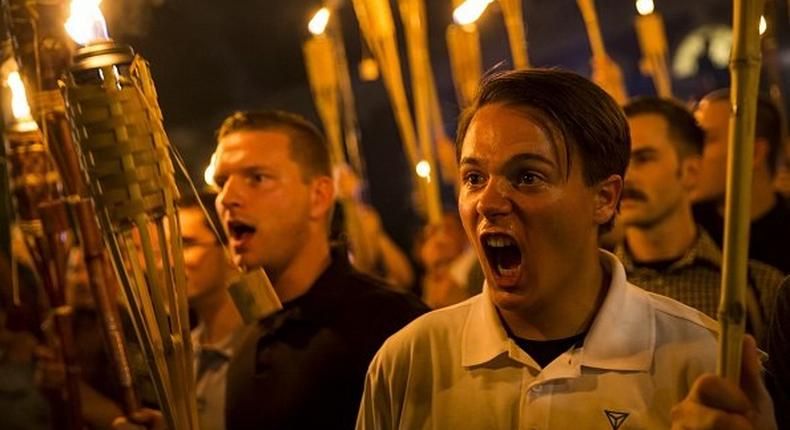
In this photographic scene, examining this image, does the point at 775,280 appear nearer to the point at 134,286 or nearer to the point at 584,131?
the point at 584,131

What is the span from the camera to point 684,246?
10.5 ft

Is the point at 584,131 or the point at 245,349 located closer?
the point at 584,131

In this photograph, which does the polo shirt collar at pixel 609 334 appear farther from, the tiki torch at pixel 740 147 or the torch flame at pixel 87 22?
the torch flame at pixel 87 22

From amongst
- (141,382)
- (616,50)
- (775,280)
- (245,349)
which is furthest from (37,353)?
(616,50)

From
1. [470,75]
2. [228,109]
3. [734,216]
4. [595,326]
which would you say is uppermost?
[228,109]

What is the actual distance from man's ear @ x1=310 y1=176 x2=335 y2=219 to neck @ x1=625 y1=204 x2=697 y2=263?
91 cm

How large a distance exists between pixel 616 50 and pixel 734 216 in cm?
992

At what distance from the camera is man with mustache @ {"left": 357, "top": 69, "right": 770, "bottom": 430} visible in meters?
1.75

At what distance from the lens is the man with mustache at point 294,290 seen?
105 inches

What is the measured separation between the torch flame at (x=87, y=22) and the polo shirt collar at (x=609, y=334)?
795mm

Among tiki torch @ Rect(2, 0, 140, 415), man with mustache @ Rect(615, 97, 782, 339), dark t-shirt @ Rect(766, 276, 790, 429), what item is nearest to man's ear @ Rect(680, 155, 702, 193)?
man with mustache @ Rect(615, 97, 782, 339)

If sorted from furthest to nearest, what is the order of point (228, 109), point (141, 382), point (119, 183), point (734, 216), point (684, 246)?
1. point (228, 109)
2. point (684, 246)
3. point (141, 382)
4. point (119, 183)
5. point (734, 216)

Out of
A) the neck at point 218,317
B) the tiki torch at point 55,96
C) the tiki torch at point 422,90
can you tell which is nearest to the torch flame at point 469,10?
the tiki torch at point 422,90

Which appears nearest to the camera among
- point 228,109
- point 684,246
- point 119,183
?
point 119,183
